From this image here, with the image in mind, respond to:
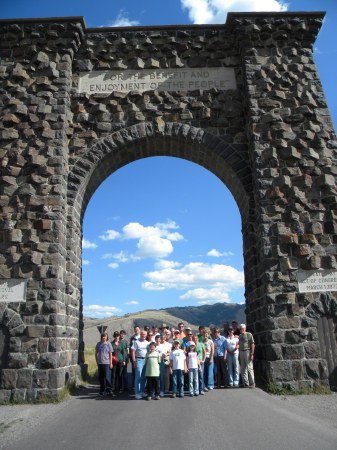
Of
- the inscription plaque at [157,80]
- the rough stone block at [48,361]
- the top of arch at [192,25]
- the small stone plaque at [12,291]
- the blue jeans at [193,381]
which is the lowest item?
the blue jeans at [193,381]

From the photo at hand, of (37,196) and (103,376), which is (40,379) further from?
(37,196)

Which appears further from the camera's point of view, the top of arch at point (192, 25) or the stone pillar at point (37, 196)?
the top of arch at point (192, 25)

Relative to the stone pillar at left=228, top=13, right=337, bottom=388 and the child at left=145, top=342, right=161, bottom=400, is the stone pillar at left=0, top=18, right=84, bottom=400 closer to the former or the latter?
the child at left=145, top=342, right=161, bottom=400

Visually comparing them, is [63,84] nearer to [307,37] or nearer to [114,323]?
[307,37]

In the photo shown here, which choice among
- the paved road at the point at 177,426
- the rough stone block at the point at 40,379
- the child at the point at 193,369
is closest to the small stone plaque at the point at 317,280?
the paved road at the point at 177,426

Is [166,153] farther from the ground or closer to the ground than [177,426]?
farther from the ground

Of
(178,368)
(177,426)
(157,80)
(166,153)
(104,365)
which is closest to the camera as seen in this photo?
(177,426)

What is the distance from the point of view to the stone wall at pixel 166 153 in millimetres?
8859

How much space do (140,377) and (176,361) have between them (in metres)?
0.83

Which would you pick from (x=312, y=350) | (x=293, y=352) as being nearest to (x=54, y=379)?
(x=293, y=352)

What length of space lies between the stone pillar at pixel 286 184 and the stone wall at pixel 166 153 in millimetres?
29

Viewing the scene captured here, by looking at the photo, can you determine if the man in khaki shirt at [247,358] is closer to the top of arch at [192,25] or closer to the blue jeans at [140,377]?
the blue jeans at [140,377]

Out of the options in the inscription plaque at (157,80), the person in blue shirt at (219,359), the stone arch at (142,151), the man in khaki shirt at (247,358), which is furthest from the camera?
the inscription plaque at (157,80)

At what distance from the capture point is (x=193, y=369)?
28.2ft
